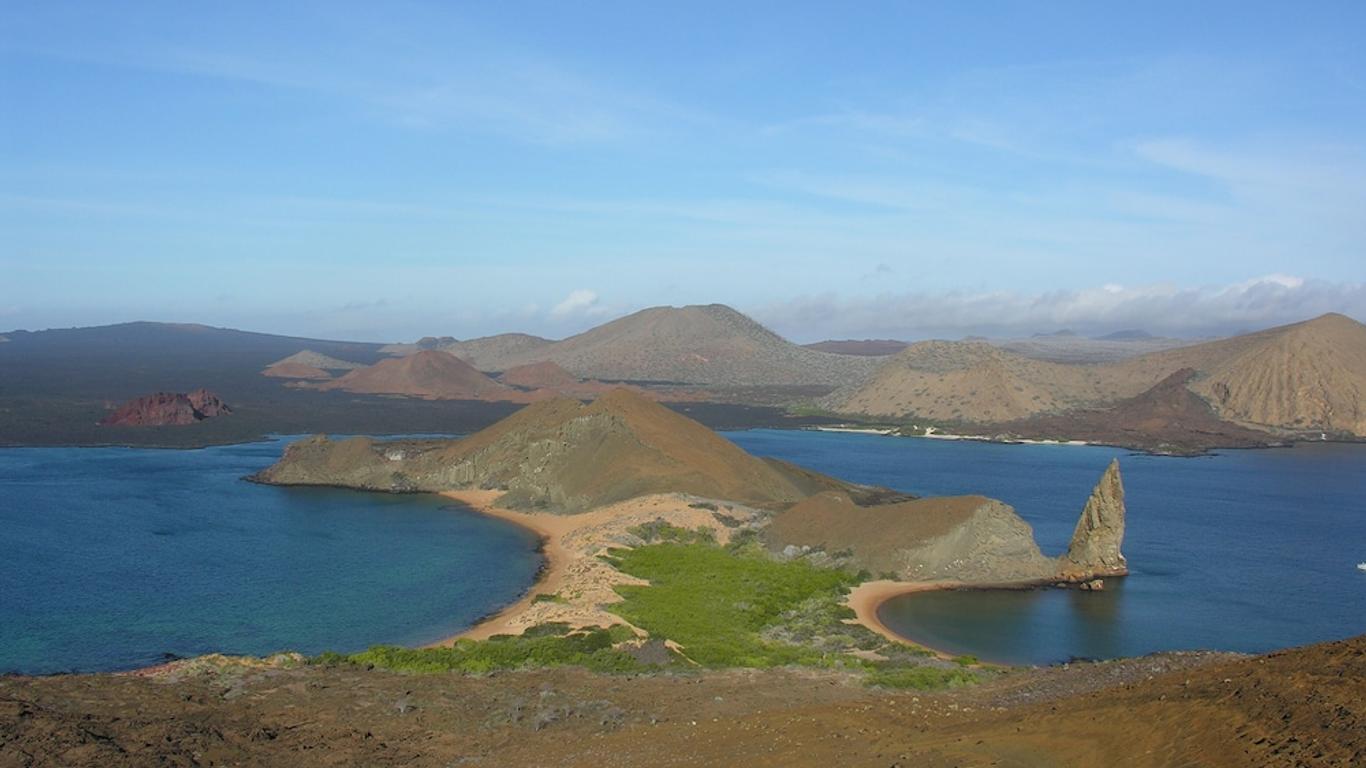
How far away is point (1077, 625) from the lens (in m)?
41.5

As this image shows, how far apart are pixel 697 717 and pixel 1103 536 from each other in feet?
107

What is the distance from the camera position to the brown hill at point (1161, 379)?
13238 centimetres

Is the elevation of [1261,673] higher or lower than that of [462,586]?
higher

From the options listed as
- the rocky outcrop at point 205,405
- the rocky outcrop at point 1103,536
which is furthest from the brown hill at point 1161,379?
the rocky outcrop at point 1103,536

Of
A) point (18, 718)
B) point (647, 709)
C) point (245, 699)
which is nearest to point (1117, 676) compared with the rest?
point (647, 709)

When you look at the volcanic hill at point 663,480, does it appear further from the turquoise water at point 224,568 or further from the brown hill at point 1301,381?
the brown hill at point 1301,381

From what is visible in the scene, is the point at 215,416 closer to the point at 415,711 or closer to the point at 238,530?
the point at 238,530

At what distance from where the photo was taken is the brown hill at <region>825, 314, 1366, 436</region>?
132375 mm

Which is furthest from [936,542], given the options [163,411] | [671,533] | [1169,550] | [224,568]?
[163,411]

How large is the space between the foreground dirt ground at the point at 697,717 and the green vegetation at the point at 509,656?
1.11 metres

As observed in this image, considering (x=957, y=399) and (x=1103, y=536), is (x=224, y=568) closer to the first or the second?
(x=1103, y=536)

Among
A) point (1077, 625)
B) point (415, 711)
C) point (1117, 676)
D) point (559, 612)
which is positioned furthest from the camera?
point (1077, 625)

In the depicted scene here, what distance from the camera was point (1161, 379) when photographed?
156 meters

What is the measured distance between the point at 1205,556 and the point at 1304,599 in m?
9.45
